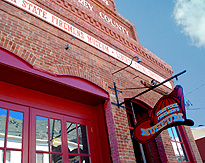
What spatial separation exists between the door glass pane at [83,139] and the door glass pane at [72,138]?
0.13 meters

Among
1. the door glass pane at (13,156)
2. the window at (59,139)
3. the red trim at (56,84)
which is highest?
the red trim at (56,84)

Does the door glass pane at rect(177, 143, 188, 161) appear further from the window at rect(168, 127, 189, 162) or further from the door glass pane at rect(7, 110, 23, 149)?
the door glass pane at rect(7, 110, 23, 149)

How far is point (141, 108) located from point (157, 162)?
1718mm

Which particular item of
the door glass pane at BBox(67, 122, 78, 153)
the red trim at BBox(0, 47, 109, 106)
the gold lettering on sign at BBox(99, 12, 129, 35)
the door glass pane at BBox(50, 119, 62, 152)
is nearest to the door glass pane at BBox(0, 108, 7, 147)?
the red trim at BBox(0, 47, 109, 106)

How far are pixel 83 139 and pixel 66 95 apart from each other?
1.06 meters

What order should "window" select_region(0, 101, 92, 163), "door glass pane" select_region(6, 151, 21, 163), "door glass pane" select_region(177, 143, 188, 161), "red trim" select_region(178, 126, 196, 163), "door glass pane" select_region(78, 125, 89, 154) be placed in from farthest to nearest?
1. "red trim" select_region(178, 126, 196, 163)
2. "door glass pane" select_region(177, 143, 188, 161)
3. "door glass pane" select_region(78, 125, 89, 154)
4. "window" select_region(0, 101, 92, 163)
5. "door glass pane" select_region(6, 151, 21, 163)

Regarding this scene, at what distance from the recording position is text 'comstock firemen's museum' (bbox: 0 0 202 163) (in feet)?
12.5

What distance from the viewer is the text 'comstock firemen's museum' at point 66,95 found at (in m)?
3.81

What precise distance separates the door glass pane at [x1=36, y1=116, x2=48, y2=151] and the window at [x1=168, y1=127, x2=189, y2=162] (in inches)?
193

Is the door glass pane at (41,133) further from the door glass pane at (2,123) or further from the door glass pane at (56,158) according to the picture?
the door glass pane at (2,123)

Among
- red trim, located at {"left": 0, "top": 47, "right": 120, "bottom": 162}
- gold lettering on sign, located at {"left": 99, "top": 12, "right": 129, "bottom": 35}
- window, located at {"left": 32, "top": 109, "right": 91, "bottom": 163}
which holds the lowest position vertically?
window, located at {"left": 32, "top": 109, "right": 91, "bottom": 163}

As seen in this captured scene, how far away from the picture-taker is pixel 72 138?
448cm

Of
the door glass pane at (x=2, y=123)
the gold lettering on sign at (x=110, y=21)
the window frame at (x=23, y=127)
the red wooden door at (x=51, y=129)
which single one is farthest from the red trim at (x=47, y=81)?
the gold lettering on sign at (x=110, y=21)

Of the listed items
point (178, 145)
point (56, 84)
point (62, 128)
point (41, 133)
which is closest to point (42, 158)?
point (41, 133)
